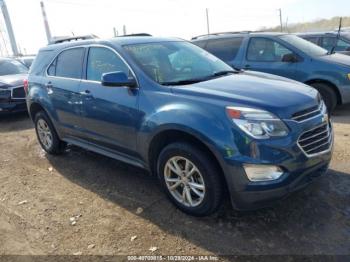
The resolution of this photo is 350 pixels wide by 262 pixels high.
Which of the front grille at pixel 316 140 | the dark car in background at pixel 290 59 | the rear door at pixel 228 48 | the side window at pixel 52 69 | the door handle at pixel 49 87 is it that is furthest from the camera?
the rear door at pixel 228 48

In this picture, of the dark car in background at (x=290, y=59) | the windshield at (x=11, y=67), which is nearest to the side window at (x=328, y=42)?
the dark car in background at (x=290, y=59)

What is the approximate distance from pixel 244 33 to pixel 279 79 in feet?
13.9

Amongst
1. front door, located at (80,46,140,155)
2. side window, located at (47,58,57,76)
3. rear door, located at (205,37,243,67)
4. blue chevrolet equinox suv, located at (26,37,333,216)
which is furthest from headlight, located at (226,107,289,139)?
rear door, located at (205,37,243,67)

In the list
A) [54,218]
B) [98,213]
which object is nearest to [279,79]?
[98,213]

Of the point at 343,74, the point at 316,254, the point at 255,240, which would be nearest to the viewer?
the point at 316,254

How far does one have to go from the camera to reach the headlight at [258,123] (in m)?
3.11

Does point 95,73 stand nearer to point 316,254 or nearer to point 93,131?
point 93,131

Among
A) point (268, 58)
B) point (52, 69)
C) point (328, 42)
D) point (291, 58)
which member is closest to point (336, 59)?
point (291, 58)

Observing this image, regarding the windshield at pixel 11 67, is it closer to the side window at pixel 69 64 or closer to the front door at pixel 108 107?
the side window at pixel 69 64

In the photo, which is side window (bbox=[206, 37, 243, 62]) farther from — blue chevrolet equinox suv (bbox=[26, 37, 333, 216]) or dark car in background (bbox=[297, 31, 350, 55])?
dark car in background (bbox=[297, 31, 350, 55])

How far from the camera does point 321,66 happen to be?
7.03 metres

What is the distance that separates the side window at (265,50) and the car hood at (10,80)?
5.65m

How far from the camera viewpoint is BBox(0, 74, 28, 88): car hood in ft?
29.5

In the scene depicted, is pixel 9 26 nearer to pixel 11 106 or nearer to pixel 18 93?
pixel 18 93
